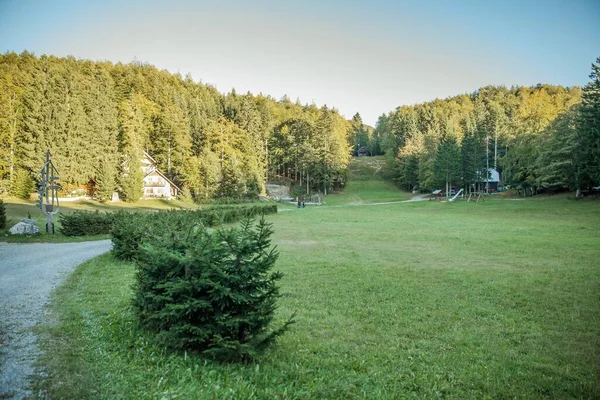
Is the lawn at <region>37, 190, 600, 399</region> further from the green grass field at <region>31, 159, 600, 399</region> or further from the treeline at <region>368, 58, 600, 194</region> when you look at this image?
the treeline at <region>368, 58, 600, 194</region>

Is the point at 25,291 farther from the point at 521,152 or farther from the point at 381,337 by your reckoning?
the point at 521,152

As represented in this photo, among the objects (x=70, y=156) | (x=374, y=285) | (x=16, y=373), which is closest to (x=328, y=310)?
(x=374, y=285)

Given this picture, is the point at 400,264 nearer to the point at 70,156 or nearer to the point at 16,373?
the point at 16,373

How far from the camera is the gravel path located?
532 cm

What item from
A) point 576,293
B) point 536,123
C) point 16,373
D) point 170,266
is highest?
point 536,123

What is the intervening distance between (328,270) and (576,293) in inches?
313

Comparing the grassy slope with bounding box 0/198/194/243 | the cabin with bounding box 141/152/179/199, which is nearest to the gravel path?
the grassy slope with bounding box 0/198/194/243

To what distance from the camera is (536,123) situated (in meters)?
66.2

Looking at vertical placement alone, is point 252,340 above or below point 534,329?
above

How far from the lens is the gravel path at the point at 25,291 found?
Result: 17.5 ft

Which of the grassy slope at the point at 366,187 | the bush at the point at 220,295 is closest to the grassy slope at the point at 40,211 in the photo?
the bush at the point at 220,295

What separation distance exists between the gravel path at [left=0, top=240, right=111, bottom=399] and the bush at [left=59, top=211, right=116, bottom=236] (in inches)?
125

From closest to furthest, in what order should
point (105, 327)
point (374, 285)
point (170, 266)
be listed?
point (170, 266)
point (105, 327)
point (374, 285)

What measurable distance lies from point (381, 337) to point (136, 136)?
6298cm
